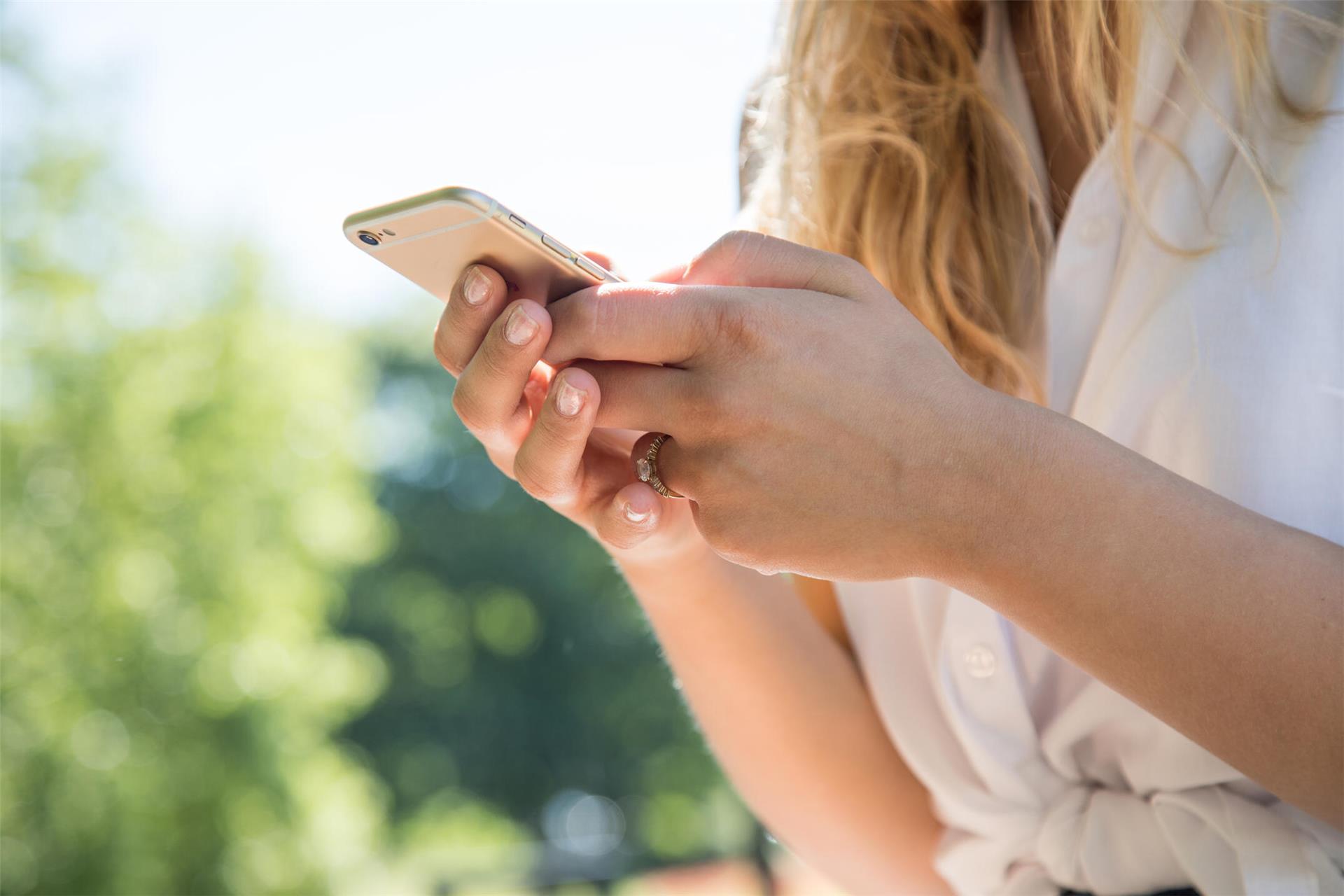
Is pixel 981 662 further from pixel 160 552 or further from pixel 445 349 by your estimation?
pixel 160 552

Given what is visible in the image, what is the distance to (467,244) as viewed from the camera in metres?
1.03

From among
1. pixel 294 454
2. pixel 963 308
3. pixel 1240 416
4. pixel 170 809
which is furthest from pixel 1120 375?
pixel 294 454

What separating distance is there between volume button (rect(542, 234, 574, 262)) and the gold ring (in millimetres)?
187

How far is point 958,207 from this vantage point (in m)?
1.55

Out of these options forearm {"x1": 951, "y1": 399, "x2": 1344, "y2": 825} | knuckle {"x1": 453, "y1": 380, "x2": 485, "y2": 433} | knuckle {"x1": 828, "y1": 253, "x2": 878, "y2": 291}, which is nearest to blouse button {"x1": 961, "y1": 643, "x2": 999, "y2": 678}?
forearm {"x1": 951, "y1": 399, "x2": 1344, "y2": 825}

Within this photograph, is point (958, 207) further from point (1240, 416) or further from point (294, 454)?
point (294, 454)

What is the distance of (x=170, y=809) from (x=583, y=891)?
36.7ft

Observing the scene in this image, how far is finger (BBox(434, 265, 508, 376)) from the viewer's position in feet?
3.40

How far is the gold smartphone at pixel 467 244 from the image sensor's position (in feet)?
3.17

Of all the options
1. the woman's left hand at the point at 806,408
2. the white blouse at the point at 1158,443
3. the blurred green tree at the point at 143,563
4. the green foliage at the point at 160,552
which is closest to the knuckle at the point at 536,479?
the woman's left hand at the point at 806,408

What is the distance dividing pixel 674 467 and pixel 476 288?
0.25 m

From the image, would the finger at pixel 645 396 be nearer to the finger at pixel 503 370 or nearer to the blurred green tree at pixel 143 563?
the finger at pixel 503 370

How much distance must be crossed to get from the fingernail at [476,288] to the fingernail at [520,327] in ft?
0.16

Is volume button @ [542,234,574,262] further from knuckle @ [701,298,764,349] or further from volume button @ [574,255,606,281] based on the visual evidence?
knuckle @ [701,298,764,349]
